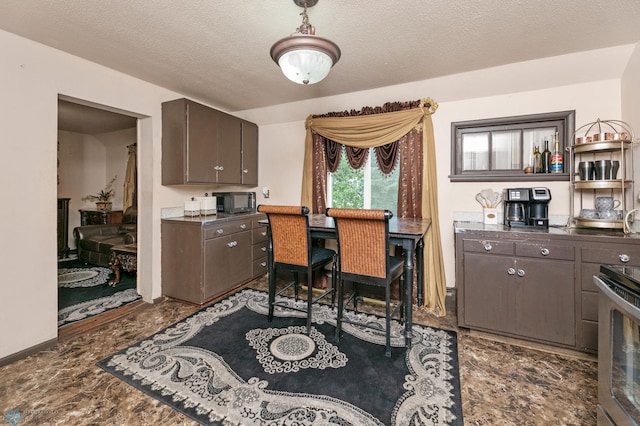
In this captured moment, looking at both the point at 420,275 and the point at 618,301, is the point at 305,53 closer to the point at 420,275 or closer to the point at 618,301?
the point at 618,301

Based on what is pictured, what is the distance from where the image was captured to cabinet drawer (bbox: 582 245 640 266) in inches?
73.9

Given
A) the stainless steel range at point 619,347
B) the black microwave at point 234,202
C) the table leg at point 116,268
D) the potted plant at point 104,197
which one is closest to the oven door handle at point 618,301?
the stainless steel range at point 619,347

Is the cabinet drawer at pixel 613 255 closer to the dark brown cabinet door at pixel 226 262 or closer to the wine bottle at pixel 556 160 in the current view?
the wine bottle at pixel 556 160

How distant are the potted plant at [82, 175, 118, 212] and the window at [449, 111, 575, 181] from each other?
621cm

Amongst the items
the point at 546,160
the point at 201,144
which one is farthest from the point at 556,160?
the point at 201,144

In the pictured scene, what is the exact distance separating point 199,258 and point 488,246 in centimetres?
277

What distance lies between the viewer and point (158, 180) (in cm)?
308

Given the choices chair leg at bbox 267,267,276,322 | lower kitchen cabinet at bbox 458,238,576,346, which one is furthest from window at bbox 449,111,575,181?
chair leg at bbox 267,267,276,322

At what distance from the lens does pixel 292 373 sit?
1842 mm

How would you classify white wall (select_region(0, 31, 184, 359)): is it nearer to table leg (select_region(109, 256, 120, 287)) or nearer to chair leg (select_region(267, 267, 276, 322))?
table leg (select_region(109, 256, 120, 287))

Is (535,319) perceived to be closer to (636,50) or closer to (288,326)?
(288,326)

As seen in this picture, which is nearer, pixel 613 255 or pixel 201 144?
pixel 613 255

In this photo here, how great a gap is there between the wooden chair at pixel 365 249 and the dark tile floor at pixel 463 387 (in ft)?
2.21

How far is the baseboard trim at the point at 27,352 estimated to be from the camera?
77.1 inches
